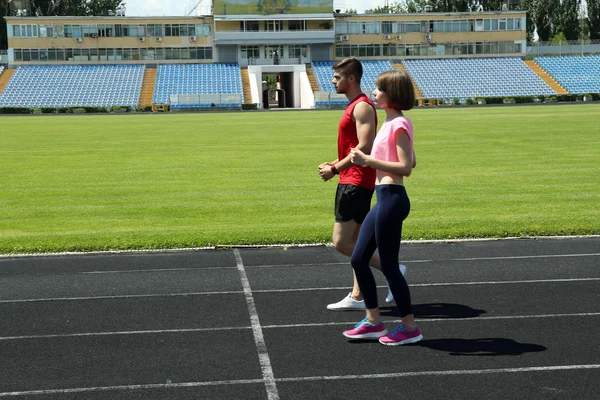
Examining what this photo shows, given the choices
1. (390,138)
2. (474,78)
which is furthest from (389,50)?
(390,138)

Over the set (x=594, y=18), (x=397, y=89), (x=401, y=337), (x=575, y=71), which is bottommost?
(x=401, y=337)

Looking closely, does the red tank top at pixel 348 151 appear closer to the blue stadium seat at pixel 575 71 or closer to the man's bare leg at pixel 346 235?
the man's bare leg at pixel 346 235

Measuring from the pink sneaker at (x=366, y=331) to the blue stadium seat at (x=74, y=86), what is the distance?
7083cm

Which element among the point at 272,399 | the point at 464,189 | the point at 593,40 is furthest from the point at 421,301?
the point at 593,40

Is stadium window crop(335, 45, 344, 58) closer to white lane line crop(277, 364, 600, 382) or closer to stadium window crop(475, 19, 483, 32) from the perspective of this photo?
stadium window crop(475, 19, 483, 32)

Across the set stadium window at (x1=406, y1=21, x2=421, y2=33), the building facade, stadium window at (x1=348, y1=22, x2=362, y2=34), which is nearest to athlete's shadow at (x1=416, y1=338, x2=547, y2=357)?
the building facade

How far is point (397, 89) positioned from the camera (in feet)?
21.4

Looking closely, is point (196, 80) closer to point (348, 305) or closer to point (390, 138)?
point (348, 305)

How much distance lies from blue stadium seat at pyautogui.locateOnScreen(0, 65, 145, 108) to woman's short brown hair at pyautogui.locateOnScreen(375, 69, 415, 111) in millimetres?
71183

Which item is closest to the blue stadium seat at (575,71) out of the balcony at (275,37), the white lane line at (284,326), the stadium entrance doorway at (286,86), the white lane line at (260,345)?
the balcony at (275,37)

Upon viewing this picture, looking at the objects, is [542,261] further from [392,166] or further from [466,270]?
[392,166]

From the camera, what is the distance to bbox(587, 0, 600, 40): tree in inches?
3829

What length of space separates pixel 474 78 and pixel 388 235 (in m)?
79.6

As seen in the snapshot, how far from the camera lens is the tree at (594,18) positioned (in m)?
97.2
